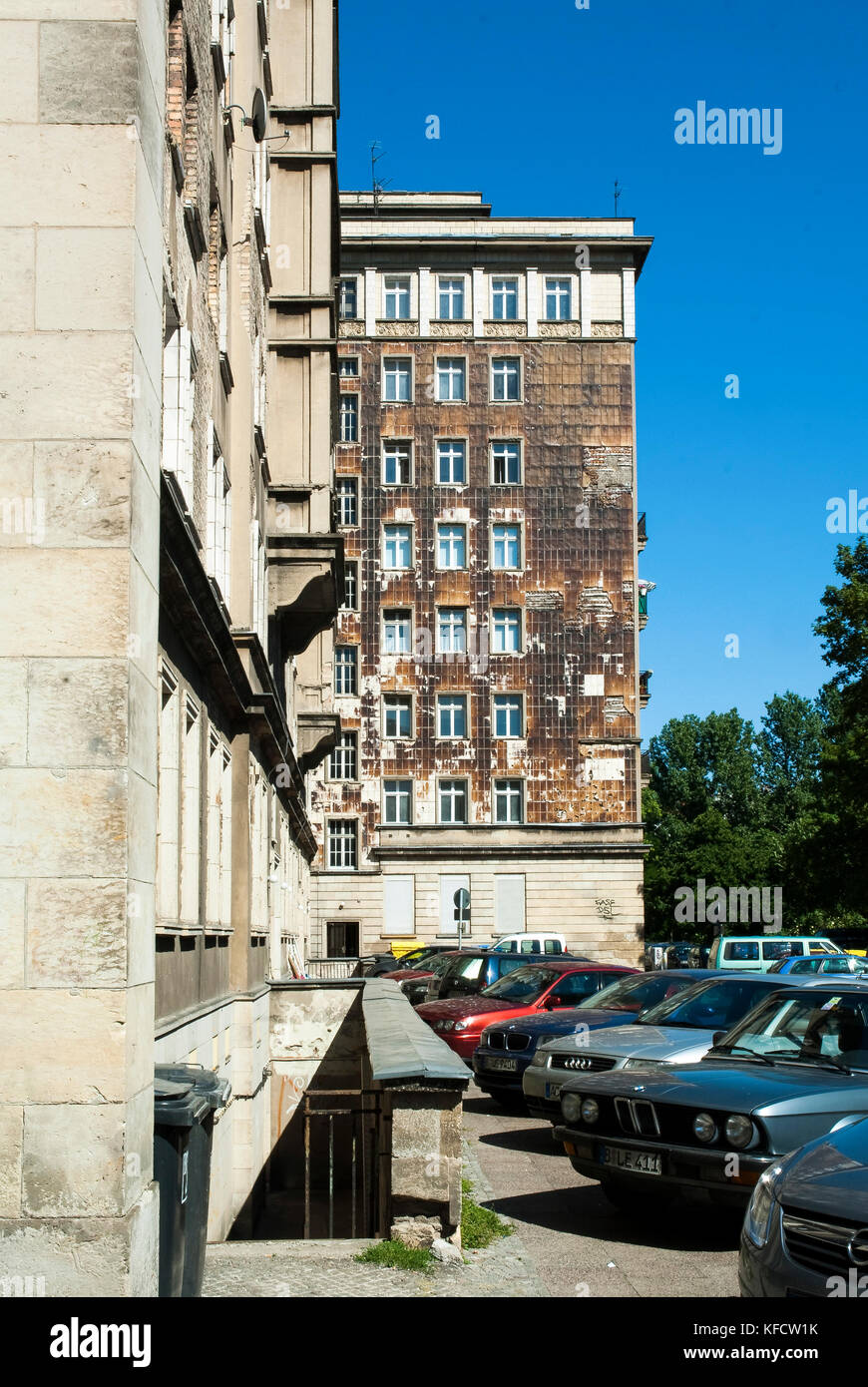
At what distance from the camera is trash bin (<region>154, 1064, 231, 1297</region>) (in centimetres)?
700

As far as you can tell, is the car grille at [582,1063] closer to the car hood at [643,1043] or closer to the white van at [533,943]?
the car hood at [643,1043]

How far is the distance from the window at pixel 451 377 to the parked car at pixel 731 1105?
49.3 meters

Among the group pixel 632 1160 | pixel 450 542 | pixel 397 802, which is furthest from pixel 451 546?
pixel 632 1160

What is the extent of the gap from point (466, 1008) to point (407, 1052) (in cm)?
1165

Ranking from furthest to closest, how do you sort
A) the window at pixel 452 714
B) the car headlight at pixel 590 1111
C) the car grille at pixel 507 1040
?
the window at pixel 452 714 < the car grille at pixel 507 1040 < the car headlight at pixel 590 1111

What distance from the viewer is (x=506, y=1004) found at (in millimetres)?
20000

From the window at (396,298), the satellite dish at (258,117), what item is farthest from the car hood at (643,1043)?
the window at (396,298)

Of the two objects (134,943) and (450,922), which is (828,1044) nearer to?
(134,943)

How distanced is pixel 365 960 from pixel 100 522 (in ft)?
128

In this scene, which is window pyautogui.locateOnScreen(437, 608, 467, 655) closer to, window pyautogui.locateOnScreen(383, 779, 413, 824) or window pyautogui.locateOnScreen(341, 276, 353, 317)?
window pyautogui.locateOnScreen(383, 779, 413, 824)

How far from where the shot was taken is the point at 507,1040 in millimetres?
16672

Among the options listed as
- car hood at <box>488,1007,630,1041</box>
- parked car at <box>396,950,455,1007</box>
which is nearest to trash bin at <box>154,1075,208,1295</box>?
car hood at <box>488,1007,630,1041</box>

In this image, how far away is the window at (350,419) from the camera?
57219mm

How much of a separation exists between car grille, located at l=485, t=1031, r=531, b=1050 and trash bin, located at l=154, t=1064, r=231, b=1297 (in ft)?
29.6
